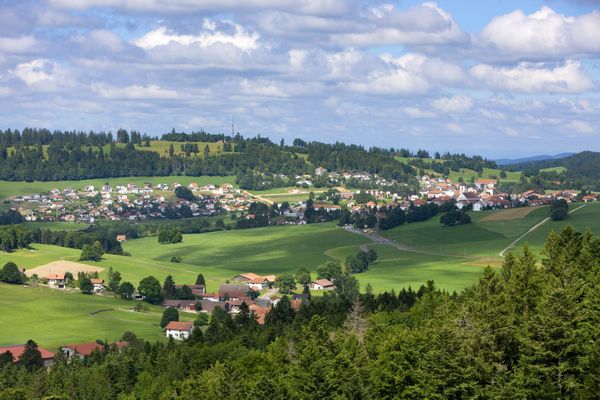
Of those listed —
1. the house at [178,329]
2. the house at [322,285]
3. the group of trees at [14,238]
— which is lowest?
the house at [178,329]

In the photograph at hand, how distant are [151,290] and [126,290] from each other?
135 inches

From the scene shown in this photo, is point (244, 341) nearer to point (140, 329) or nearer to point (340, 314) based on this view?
point (340, 314)

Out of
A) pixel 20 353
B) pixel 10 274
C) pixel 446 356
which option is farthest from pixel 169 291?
pixel 446 356

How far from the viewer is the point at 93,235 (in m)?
194

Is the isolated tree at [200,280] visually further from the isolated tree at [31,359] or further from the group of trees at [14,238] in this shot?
the isolated tree at [31,359]

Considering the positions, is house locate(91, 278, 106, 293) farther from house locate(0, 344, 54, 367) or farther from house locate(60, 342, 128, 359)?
house locate(0, 344, 54, 367)

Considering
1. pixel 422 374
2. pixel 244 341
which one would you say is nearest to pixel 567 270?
pixel 422 374

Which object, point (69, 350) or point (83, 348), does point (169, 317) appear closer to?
point (83, 348)

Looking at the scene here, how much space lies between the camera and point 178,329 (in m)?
115

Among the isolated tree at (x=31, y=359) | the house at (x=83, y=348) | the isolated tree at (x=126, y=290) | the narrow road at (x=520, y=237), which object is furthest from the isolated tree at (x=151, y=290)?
the narrow road at (x=520, y=237)

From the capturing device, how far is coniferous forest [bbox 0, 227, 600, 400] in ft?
154

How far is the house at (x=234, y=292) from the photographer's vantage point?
14212 centimetres

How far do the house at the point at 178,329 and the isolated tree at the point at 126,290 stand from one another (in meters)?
22.1

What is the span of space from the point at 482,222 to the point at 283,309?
93.7m
